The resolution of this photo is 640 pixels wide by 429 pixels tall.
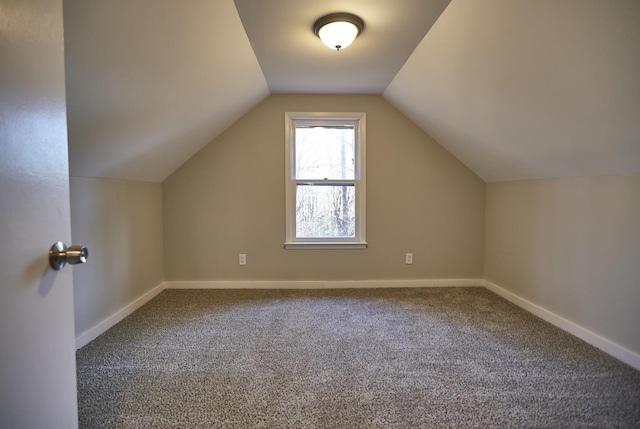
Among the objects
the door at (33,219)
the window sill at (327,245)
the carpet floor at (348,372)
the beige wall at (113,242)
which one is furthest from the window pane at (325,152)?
the door at (33,219)

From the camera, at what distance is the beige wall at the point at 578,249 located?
68.1 inches

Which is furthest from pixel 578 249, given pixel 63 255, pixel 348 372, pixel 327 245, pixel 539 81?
pixel 63 255

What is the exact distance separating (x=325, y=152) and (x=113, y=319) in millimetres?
2430

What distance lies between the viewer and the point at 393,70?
2422mm

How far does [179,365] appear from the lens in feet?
5.59

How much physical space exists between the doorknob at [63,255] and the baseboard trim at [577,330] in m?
2.72

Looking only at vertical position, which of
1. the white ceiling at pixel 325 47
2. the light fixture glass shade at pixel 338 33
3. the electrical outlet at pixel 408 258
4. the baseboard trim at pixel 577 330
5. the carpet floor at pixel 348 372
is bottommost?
the carpet floor at pixel 348 372

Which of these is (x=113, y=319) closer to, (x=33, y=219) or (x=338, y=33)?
(x=33, y=219)

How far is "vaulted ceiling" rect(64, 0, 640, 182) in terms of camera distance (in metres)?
1.28

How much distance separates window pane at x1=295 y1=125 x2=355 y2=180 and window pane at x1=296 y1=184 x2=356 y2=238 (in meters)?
0.14

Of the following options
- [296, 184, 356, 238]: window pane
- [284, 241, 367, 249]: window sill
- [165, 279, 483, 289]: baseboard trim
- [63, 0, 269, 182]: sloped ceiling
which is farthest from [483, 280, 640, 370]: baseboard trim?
[63, 0, 269, 182]: sloped ceiling

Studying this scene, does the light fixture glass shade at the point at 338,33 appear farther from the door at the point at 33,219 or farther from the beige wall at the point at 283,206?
the door at the point at 33,219

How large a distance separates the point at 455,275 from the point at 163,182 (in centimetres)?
332

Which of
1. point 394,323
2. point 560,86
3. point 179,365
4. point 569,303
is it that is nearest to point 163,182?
point 179,365
